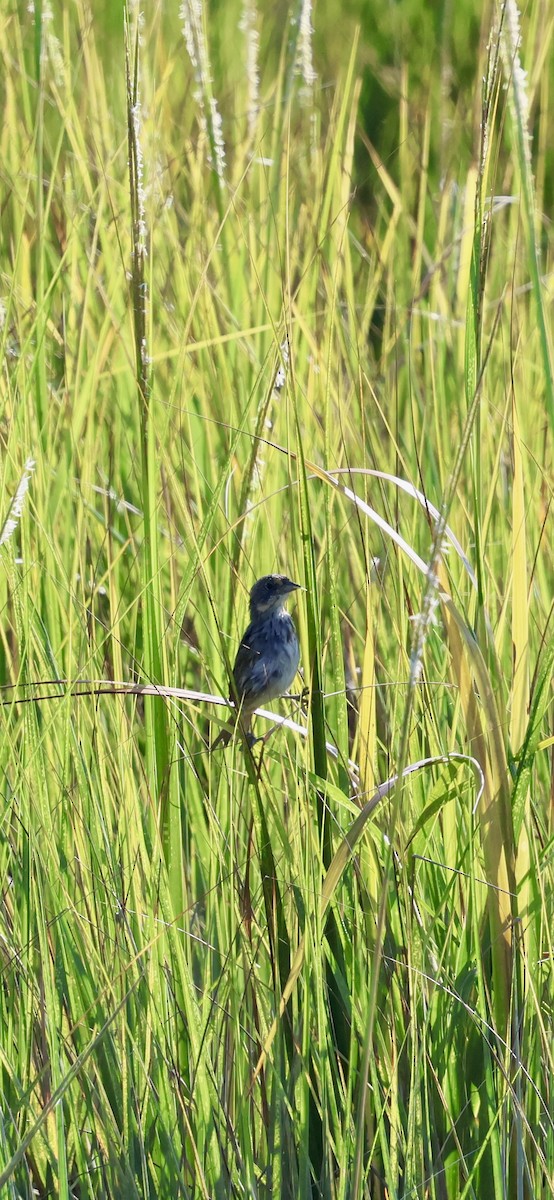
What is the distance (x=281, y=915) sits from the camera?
61.9 inches

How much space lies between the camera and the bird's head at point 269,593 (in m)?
2.09

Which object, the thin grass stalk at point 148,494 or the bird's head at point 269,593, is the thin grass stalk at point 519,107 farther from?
the bird's head at point 269,593

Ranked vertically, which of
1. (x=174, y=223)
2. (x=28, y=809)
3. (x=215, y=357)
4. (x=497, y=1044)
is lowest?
(x=497, y=1044)

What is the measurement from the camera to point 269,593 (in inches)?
84.1

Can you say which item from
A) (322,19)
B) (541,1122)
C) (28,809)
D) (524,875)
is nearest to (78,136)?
(28,809)

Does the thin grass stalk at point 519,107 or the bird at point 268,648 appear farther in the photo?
the bird at point 268,648

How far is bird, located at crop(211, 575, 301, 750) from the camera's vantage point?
1.98m

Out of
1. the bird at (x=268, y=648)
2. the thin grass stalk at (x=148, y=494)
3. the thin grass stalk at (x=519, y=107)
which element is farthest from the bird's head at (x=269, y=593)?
the thin grass stalk at (x=519, y=107)

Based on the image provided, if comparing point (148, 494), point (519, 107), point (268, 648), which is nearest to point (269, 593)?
point (268, 648)

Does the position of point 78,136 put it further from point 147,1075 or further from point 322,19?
point 322,19

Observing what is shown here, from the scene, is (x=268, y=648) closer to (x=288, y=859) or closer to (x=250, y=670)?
(x=250, y=670)

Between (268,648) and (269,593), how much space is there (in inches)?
4.1

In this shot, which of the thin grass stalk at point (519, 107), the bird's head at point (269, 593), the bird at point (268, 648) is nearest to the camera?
the thin grass stalk at point (519, 107)

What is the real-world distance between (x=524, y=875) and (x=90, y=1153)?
66cm
